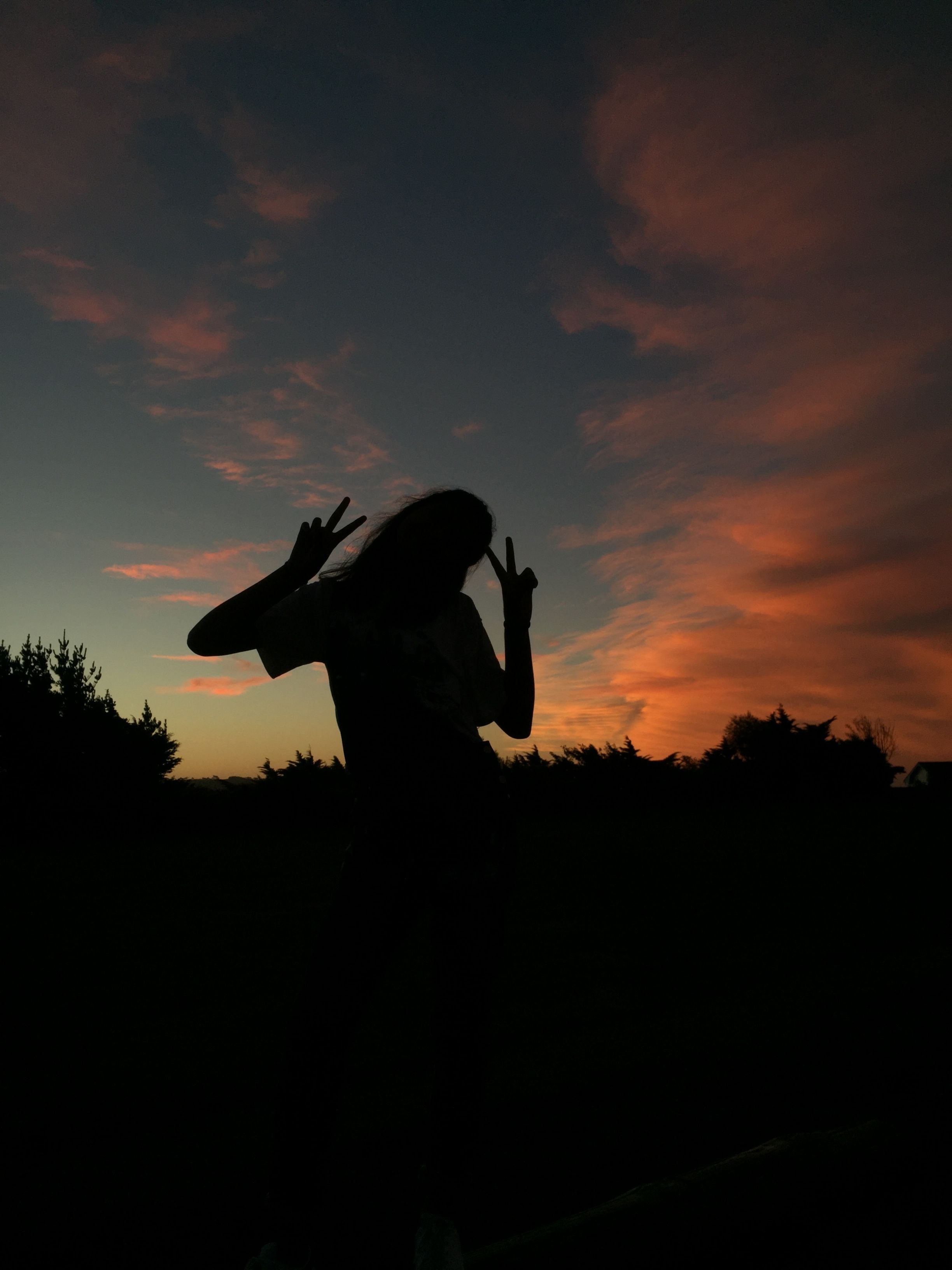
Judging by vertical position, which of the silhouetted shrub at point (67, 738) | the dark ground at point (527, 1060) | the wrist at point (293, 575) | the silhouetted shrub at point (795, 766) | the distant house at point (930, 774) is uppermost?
the silhouetted shrub at point (67, 738)

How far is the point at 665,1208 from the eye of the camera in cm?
191

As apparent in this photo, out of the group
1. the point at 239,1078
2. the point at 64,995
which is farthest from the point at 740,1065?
the point at 64,995

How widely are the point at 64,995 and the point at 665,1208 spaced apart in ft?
15.7

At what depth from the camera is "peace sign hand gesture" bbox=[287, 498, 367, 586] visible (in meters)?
2.06

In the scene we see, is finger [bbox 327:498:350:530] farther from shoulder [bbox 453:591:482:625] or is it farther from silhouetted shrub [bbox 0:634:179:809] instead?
silhouetted shrub [bbox 0:634:179:809]

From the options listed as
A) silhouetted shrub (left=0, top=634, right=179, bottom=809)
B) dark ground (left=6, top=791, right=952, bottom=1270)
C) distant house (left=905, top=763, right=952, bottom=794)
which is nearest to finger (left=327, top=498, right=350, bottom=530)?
dark ground (left=6, top=791, right=952, bottom=1270)

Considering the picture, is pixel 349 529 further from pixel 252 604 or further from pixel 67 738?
pixel 67 738

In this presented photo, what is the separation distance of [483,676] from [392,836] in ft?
1.77

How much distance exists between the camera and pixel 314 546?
2.10 m

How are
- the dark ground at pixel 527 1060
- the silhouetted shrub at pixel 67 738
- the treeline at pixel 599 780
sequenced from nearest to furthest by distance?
the dark ground at pixel 527 1060 < the treeline at pixel 599 780 < the silhouetted shrub at pixel 67 738

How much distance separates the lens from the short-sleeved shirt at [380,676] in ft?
6.51

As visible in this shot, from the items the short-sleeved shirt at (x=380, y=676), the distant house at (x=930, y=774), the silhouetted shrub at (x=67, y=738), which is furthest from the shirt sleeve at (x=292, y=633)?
the distant house at (x=930, y=774)

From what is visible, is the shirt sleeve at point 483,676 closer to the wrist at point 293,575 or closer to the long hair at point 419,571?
the long hair at point 419,571

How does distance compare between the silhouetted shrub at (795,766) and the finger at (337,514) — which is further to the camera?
the silhouetted shrub at (795,766)
